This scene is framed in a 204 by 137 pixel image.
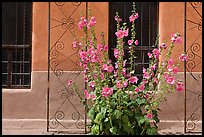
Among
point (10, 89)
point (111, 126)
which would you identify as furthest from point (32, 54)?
point (111, 126)

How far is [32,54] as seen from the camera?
641 centimetres

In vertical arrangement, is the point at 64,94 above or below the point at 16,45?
below

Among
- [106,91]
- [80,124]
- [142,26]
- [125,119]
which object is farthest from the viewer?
[142,26]

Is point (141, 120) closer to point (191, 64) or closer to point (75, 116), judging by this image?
point (75, 116)

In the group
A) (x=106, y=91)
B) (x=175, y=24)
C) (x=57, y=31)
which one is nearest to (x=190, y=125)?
(x=175, y=24)

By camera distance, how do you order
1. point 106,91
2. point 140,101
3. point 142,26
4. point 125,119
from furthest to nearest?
point 142,26 < point 140,101 < point 125,119 < point 106,91

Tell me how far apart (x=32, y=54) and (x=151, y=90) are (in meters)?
2.43

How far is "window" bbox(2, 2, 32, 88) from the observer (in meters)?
6.64

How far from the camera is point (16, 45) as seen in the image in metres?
6.67

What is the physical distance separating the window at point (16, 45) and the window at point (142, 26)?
1497 mm

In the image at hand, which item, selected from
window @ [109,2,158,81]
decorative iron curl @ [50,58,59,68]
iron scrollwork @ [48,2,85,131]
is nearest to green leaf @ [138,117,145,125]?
iron scrollwork @ [48,2,85,131]

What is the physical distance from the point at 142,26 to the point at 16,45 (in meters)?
Result: 2.25

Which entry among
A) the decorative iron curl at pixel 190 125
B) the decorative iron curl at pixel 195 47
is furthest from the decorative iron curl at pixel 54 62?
the decorative iron curl at pixel 190 125

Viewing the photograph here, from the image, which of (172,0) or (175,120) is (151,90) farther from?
(172,0)
